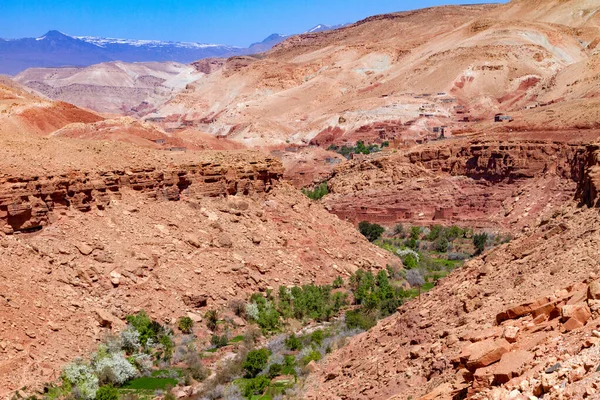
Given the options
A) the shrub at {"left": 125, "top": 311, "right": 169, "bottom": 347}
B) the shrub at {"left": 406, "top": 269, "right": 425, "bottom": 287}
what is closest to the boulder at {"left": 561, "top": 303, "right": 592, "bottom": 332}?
the shrub at {"left": 125, "top": 311, "right": 169, "bottom": 347}

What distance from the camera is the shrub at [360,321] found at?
2153cm

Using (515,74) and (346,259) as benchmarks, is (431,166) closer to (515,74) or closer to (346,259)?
(346,259)

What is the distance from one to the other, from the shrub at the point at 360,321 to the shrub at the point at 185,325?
4.08m

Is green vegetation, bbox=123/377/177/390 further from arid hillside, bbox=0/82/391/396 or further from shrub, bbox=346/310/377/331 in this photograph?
shrub, bbox=346/310/377/331

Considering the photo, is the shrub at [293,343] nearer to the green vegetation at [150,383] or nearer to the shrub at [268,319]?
the shrub at [268,319]

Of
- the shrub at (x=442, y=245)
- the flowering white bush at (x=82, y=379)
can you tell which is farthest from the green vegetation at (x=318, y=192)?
the flowering white bush at (x=82, y=379)

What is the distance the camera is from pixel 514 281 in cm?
1445

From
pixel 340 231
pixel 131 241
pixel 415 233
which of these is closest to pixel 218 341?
pixel 131 241

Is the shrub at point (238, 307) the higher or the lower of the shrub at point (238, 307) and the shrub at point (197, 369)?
the higher

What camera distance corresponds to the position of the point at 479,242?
36938 millimetres

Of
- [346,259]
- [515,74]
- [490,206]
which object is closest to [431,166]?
[490,206]

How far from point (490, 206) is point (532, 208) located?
3258 mm

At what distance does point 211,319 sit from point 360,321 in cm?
399

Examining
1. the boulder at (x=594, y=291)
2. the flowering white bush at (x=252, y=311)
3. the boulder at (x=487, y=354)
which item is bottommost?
the flowering white bush at (x=252, y=311)
